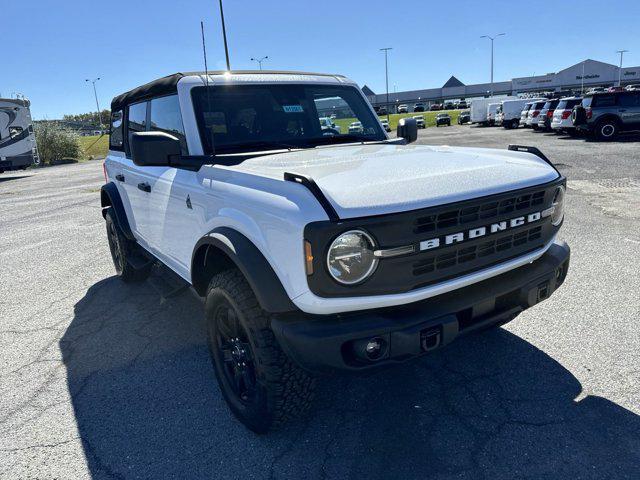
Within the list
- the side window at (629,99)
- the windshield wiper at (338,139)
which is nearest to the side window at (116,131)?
the windshield wiper at (338,139)

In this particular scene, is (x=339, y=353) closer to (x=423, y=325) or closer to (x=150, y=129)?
(x=423, y=325)

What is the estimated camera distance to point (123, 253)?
5043 mm

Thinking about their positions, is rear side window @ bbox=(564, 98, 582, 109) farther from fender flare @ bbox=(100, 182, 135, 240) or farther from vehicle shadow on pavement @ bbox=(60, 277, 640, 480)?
fender flare @ bbox=(100, 182, 135, 240)

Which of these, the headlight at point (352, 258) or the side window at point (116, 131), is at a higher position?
the side window at point (116, 131)

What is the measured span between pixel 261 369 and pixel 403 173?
3.94 ft

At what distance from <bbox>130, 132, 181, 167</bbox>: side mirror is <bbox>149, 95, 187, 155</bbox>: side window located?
13.6 inches

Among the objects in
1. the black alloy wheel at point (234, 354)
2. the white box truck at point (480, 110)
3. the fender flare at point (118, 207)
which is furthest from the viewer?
the white box truck at point (480, 110)

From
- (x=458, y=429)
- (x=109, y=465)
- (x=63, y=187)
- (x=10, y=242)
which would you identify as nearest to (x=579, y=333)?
(x=458, y=429)

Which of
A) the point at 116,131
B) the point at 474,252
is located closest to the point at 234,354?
the point at 474,252

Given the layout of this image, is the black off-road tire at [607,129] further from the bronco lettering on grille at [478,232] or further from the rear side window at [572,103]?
the bronco lettering on grille at [478,232]

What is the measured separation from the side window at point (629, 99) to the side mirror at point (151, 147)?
20.3m

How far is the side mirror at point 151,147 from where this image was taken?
9.68ft

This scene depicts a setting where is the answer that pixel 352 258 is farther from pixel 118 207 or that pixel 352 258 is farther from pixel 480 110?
pixel 480 110

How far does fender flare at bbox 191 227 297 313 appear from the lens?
7.37ft
